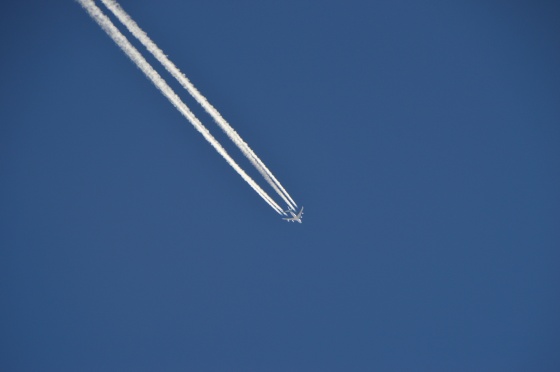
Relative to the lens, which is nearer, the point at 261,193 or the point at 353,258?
the point at 261,193

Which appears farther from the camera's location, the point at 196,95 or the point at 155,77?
the point at 196,95

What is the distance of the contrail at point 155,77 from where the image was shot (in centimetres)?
415

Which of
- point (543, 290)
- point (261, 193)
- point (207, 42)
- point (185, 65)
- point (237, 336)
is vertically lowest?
point (237, 336)

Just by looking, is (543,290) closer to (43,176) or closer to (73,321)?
(73,321)

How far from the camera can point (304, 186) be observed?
16.6 ft

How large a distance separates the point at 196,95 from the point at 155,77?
1.65 ft

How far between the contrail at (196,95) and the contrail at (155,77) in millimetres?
135

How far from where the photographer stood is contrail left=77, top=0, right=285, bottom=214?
4.15m

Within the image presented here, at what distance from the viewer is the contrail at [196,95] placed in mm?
4207

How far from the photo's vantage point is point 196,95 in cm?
455

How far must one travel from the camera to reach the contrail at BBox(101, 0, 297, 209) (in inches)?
166

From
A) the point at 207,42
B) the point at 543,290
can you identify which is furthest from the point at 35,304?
the point at 543,290

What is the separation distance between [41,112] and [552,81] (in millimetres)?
6788

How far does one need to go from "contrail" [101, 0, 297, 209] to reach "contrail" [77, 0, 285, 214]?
0.13m
